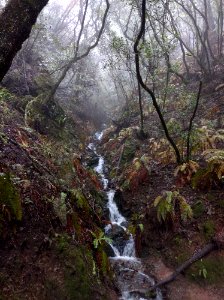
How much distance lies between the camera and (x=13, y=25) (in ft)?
17.7

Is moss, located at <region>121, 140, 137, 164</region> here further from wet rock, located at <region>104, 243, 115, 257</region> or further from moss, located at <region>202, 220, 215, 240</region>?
moss, located at <region>202, 220, 215, 240</region>

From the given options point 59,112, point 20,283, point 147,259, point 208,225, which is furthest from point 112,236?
point 59,112

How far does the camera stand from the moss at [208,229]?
902 cm

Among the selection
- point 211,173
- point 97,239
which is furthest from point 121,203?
point 97,239

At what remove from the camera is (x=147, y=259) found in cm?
945

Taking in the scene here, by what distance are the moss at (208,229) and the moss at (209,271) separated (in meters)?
0.64

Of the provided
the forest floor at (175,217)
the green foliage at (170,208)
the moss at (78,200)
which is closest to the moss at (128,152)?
the forest floor at (175,217)

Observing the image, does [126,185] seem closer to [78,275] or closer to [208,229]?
[208,229]

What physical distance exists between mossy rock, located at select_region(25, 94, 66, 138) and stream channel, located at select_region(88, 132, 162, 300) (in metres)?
4.69

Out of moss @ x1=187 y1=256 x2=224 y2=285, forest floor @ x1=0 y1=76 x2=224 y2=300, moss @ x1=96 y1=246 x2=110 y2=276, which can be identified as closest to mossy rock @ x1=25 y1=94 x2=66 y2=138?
forest floor @ x1=0 y1=76 x2=224 y2=300

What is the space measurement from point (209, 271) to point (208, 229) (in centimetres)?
121

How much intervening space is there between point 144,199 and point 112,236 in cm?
178

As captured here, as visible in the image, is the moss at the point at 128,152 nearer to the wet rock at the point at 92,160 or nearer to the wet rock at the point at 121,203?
the wet rock at the point at 92,160

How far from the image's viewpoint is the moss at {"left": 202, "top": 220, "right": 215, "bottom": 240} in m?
9.02
